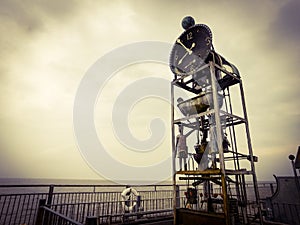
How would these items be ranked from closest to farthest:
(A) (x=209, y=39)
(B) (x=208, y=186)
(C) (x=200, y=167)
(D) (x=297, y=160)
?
(C) (x=200, y=167) < (A) (x=209, y=39) < (B) (x=208, y=186) < (D) (x=297, y=160)

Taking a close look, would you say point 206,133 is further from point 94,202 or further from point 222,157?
point 94,202

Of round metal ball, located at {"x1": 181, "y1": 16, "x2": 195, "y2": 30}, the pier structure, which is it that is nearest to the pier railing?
the pier structure

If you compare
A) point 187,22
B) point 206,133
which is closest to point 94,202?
point 206,133

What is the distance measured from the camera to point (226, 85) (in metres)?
6.55

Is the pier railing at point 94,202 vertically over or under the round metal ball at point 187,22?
under

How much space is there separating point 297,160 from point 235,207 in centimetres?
549

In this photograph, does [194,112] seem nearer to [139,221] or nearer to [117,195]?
[139,221]

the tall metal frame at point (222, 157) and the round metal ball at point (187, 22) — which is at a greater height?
the round metal ball at point (187, 22)

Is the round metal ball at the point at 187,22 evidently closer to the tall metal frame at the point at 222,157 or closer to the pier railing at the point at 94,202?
the tall metal frame at the point at 222,157

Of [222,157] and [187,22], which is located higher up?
[187,22]

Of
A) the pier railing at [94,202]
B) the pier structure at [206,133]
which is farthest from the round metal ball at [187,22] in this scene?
the pier railing at [94,202]

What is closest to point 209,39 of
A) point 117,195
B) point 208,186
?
point 208,186

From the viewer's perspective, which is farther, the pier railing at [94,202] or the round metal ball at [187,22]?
the round metal ball at [187,22]

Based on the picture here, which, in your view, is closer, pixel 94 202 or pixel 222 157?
pixel 222 157
